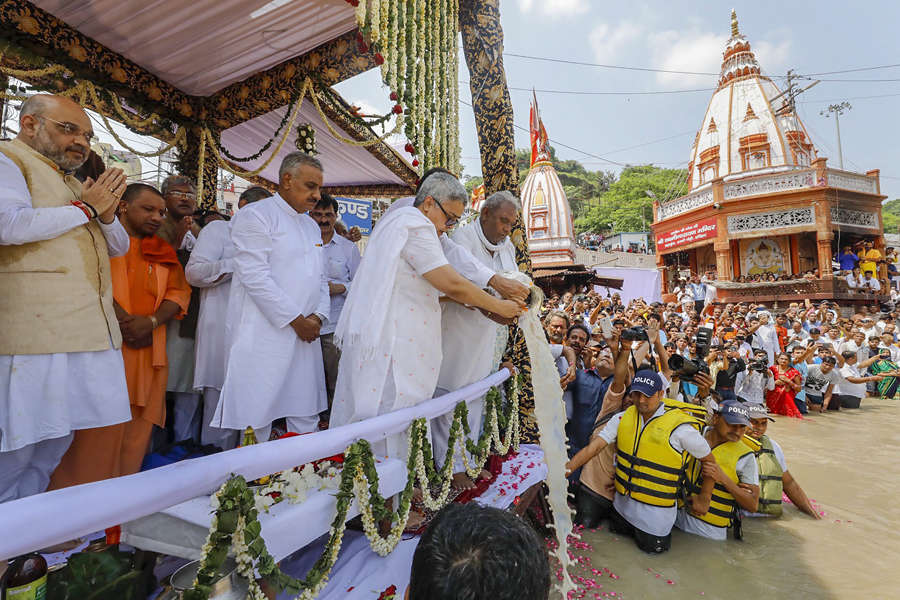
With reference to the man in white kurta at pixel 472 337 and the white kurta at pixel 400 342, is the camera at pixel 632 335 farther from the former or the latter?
the white kurta at pixel 400 342

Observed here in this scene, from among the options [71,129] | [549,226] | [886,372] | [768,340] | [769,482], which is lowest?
[886,372]

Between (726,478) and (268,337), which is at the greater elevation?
(268,337)

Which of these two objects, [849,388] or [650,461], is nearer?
[650,461]

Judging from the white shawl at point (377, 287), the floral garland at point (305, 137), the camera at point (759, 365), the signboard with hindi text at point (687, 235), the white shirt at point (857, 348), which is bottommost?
the white shirt at point (857, 348)

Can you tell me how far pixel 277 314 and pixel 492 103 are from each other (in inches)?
98.5

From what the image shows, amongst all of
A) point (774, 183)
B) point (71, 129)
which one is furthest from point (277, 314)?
point (774, 183)

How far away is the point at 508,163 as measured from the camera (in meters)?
3.70

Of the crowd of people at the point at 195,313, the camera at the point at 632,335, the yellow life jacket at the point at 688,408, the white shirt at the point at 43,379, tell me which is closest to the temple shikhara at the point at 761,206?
the yellow life jacket at the point at 688,408

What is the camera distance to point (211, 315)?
275 cm

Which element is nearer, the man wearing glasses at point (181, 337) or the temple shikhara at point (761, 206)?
the man wearing glasses at point (181, 337)

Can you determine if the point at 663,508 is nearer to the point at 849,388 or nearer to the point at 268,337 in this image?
the point at 268,337

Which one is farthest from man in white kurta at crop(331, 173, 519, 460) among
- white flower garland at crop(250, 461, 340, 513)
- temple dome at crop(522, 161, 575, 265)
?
temple dome at crop(522, 161, 575, 265)

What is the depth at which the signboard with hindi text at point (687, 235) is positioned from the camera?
20.8 meters

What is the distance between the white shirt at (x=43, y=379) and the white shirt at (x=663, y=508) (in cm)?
328
